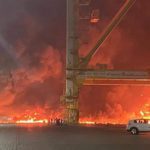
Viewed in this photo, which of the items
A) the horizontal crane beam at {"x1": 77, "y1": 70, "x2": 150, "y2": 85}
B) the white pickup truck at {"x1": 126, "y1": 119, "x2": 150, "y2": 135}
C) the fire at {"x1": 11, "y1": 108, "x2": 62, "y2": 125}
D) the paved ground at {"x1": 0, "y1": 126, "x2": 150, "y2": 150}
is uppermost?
the horizontal crane beam at {"x1": 77, "y1": 70, "x2": 150, "y2": 85}

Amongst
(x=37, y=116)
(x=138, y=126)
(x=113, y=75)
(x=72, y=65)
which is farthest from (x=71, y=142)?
(x=37, y=116)

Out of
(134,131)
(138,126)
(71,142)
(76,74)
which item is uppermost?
(76,74)

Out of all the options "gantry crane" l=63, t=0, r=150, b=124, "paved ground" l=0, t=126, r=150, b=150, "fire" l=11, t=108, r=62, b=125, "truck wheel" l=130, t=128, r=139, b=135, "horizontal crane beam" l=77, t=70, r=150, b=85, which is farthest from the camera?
"fire" l=11, t=108, r=62, b=125

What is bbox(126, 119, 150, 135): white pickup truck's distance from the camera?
4203 centimetres

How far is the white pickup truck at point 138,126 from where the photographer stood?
42.0 metres

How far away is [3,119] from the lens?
3093 inches

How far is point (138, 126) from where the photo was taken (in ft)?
139

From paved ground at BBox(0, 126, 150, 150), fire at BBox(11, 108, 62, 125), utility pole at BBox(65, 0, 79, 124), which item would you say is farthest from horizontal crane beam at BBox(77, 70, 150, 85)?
paved ground at BBox(0, 126, 150, 150)

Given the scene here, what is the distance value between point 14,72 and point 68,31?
19.5m

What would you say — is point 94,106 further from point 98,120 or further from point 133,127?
point 133,127

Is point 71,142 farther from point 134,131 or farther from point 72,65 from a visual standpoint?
point 72,65

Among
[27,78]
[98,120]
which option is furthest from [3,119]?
[98,120]

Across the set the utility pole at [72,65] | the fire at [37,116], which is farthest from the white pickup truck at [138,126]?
the fire at [37,116]

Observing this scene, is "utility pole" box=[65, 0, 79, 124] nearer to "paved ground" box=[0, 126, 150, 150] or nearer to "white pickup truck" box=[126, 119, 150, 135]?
"white pickup truck" box=[126, 119, 150, 135]
